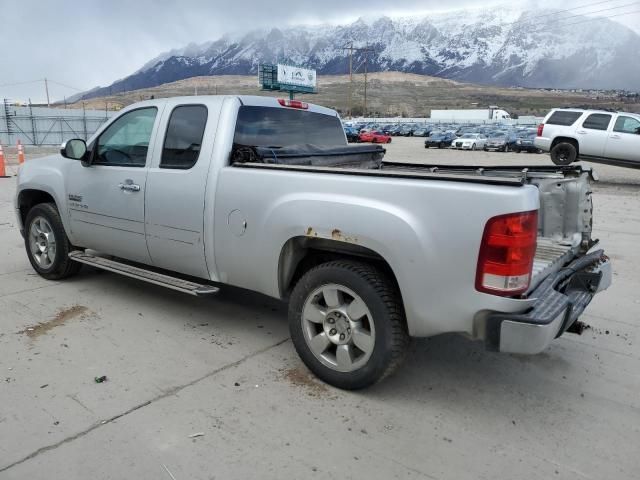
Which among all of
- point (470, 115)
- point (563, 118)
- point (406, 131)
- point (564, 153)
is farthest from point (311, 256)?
point (470, 115)

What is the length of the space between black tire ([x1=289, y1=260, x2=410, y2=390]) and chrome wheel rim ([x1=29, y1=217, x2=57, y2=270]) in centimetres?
321

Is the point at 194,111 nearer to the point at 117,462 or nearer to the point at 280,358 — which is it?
the point at 280,358

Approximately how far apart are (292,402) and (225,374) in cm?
58

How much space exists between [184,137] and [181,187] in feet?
1.38

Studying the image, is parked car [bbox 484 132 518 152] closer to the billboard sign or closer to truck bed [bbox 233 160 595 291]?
truck bed [bbox 233 160 595 291]

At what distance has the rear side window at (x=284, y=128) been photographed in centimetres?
414

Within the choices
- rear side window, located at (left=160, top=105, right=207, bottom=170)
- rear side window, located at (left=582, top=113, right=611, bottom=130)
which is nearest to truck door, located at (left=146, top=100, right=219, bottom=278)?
rear side window, located at (left=160, top=105, right=207, bottom=170)

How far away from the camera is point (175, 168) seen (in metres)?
4.17

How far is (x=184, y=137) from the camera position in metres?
4.20

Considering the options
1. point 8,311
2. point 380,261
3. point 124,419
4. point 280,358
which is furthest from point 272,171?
point 8,311

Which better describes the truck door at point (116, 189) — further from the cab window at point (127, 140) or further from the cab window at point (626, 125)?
the cab window at point (626, 125)

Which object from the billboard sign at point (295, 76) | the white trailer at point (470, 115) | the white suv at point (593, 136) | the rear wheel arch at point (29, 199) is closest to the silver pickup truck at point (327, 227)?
the rear wheel arch at point (29, 199)

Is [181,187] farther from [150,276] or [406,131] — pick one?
[406,131]

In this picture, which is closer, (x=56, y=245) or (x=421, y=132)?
(x=56, y=245)
